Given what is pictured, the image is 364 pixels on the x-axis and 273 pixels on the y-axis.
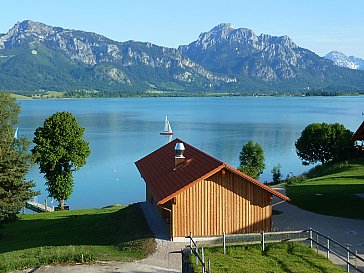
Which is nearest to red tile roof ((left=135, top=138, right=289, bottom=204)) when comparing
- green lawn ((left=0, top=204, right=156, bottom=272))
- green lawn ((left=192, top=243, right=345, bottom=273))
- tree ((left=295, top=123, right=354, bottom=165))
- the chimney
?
the chimney

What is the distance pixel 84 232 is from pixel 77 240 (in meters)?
2.27

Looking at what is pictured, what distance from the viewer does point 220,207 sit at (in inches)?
898

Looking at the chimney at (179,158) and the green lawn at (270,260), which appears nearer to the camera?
the green lawn at (270,260)

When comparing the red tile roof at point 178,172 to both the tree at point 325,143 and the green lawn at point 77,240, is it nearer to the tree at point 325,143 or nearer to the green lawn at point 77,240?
the green lawn at point 77,240

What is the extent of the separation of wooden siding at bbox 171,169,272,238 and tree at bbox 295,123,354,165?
39.2 metres

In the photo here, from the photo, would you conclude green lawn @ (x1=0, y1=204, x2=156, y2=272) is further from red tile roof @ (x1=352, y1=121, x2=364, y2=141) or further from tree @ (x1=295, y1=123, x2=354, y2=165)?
tree @ (x1=295, y1=123, x2=354, y2=165)

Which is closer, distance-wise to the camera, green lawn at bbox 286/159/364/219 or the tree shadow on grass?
the tree shadow on grass

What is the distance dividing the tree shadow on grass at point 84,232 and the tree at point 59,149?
1048 centimetres

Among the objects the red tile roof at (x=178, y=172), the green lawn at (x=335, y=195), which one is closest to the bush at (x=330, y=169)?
the green lawn at (x=335, y=195)

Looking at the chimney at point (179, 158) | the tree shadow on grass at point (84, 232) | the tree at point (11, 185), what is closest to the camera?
the tree shadow on grass at point (84, 232)

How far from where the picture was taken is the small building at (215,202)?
22.4 m

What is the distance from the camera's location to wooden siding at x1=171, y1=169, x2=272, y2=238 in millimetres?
22469

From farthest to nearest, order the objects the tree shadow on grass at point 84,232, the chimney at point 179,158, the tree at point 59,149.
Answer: the tree at point 59,149 → the chimney at point 179,158 → the tree shadow on grass at point 84,232

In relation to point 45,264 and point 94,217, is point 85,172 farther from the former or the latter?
point 45,264
